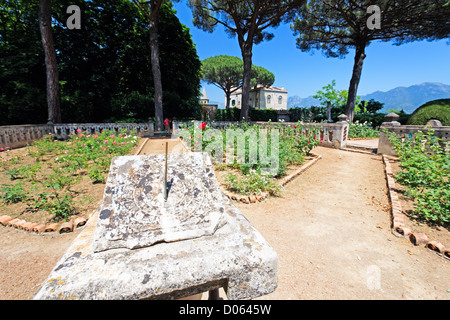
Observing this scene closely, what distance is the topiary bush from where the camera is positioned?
34.3ft

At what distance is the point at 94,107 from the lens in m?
14.7

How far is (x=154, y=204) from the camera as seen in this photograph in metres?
1.53

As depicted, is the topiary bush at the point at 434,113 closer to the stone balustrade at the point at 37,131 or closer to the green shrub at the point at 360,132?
the green shrub at the point at 360,132

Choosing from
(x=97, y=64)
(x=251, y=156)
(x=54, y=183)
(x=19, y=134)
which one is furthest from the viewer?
(x=97, y=64)

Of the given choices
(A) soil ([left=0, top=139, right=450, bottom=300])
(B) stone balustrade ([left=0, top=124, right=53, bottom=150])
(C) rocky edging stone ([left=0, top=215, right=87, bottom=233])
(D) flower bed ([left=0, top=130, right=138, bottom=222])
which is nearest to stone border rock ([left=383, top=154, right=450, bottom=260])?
(A) soil ([left=0, top=139, right=450, bottom=300])

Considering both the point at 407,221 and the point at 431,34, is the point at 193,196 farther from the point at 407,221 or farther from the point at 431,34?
the point at 431,34

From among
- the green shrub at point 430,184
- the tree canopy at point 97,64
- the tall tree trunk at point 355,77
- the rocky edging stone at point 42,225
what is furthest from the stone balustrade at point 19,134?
the tall tree trunk at point 355,77

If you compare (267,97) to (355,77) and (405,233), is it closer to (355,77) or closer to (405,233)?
(355,77)

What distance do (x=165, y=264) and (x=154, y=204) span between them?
1.62 ft

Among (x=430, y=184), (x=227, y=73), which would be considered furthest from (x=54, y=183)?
(x=227, y=73)

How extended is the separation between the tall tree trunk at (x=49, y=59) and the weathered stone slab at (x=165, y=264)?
13189 millimetres

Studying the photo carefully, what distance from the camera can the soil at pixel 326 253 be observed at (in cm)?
213
